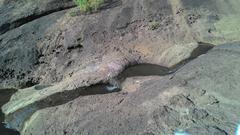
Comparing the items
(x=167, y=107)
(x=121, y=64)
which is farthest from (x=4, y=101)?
(x=167, y=107)

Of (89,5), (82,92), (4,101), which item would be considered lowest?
(4,101)

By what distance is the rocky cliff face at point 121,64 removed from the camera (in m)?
5.11

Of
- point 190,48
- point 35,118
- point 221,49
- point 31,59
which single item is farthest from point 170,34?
point 35,118

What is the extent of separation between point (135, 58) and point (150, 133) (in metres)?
3.14

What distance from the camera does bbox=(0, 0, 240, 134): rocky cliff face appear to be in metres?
5.11

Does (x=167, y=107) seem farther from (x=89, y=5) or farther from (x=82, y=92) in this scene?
(x=89, y=5)

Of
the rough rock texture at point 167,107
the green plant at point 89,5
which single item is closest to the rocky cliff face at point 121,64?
the rough rock texture at point 167,107

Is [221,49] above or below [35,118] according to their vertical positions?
above

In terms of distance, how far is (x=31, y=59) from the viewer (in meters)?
8.26

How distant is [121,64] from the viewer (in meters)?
7.45

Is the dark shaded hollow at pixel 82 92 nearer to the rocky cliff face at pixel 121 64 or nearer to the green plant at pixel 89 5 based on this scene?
the rocky cliff face at pixel 121 64

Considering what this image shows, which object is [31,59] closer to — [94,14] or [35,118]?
[94,14]

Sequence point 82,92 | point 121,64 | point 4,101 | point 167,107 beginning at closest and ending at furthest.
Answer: point 167,107, point 82,92, point 4,101, point 121,64

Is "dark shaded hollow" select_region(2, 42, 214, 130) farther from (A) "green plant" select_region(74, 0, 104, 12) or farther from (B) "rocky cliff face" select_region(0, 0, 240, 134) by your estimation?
(A) "green plant" select_region(74, 0, 104, 12)
